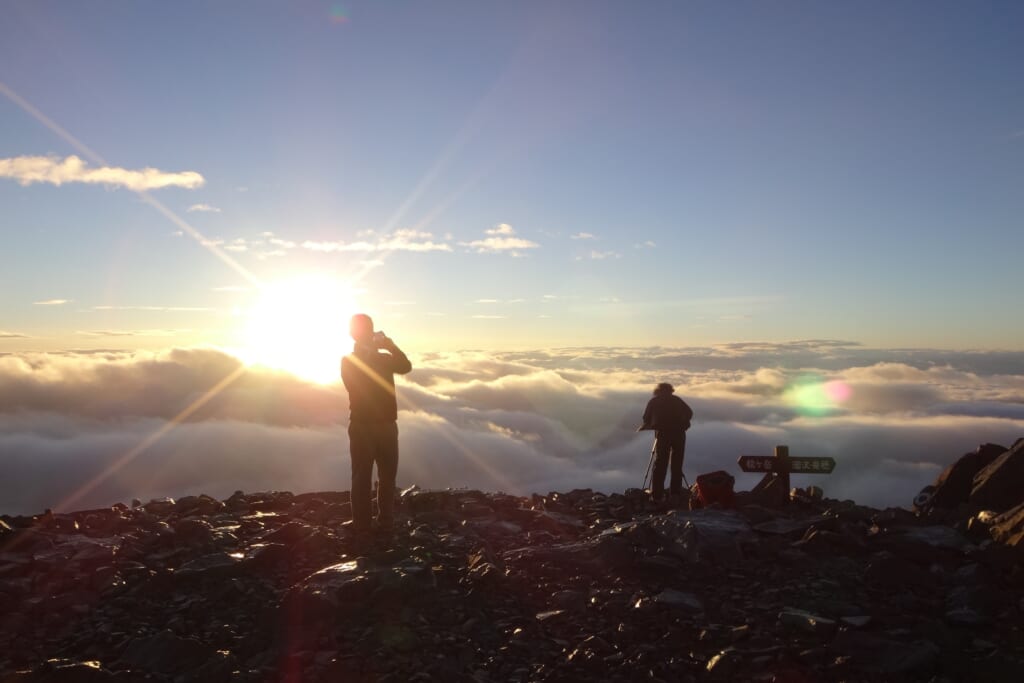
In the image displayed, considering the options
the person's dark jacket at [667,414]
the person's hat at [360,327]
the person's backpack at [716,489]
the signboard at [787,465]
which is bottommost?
the person's backpack at [716,489]

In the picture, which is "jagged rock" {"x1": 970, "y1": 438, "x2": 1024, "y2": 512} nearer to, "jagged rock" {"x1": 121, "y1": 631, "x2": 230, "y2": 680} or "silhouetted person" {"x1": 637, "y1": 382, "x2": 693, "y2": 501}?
"silhouetted person" {"x1": 637, "y1": 382, "x2": 693, "y2": 501}

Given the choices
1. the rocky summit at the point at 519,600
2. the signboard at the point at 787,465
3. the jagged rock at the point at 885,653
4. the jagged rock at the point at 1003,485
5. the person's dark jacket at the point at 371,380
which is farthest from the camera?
the signboard at the point at 787,465

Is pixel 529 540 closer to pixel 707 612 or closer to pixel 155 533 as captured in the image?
pixel 707 612

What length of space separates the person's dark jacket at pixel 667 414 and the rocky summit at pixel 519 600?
3036 mm

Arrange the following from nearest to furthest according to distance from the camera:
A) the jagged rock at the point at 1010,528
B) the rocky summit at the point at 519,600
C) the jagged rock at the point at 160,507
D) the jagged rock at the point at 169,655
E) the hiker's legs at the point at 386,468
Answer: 1. the rocky summit at the point at 519,600
2. the jagged rock at the point at 169,655
3. the jagged rock at the point at 1010,528
4. the hiker's legs at the point at 386,468
5. the jagged rock at the point at 160,507

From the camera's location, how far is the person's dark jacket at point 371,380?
11.1 meters

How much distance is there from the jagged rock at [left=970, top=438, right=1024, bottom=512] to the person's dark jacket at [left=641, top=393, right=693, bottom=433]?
5.17 m

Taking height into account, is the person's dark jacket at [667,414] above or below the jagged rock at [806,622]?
above

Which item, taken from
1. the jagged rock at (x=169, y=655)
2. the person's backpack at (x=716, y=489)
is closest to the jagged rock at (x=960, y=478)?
the person's backpack at (x=716, y=489)

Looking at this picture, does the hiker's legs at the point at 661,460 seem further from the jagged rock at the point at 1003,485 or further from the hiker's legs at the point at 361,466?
the hiker's legs at the point at 361,466

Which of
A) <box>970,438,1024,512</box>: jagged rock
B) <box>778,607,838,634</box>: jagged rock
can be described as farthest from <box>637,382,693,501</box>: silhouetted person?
<box>778,607,838,634</box>: jagged rock

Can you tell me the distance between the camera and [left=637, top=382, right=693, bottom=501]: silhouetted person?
15000 millimetres

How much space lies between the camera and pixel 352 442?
11359mm

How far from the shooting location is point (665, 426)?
15000 millimetres
